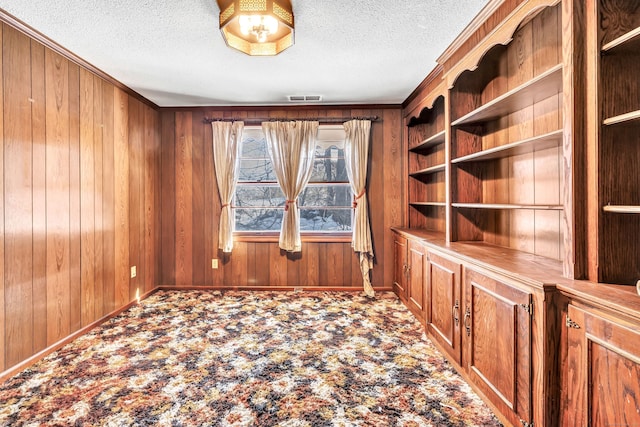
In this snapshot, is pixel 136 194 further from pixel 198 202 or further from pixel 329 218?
pixel 329 218

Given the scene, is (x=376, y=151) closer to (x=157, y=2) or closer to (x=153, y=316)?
(x=157, y=2)

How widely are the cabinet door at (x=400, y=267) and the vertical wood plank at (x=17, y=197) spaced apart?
10.8ft

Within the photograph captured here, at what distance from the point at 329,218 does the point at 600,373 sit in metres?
3.16

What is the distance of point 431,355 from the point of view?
235 cm

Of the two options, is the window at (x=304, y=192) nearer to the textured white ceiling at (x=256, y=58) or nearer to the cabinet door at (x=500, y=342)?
the textured white ceiling at (x=256, y=58)

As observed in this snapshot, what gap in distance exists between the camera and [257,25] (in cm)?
199

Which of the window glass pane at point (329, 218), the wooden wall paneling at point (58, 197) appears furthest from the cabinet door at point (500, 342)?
the wooden wall paneling at point (58, 197)

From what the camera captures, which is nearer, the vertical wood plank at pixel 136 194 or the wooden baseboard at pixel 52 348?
the wooden baseboard at pixel 52 348

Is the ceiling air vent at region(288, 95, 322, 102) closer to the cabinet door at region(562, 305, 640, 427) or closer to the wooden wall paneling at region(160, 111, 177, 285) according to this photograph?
the wooden wall paneling at region(160, 111, 177, 285)

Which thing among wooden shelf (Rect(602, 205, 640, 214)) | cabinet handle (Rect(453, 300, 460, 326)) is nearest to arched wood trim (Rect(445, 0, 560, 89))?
wooden shelf (Rect(602, 205, 640, 214))

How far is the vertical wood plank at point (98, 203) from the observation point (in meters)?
2.90

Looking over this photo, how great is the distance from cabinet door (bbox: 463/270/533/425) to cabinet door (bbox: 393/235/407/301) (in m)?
1.39

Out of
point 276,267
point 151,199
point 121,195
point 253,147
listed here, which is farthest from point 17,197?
point 276,267

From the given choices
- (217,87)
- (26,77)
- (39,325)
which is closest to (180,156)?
(217,87)
